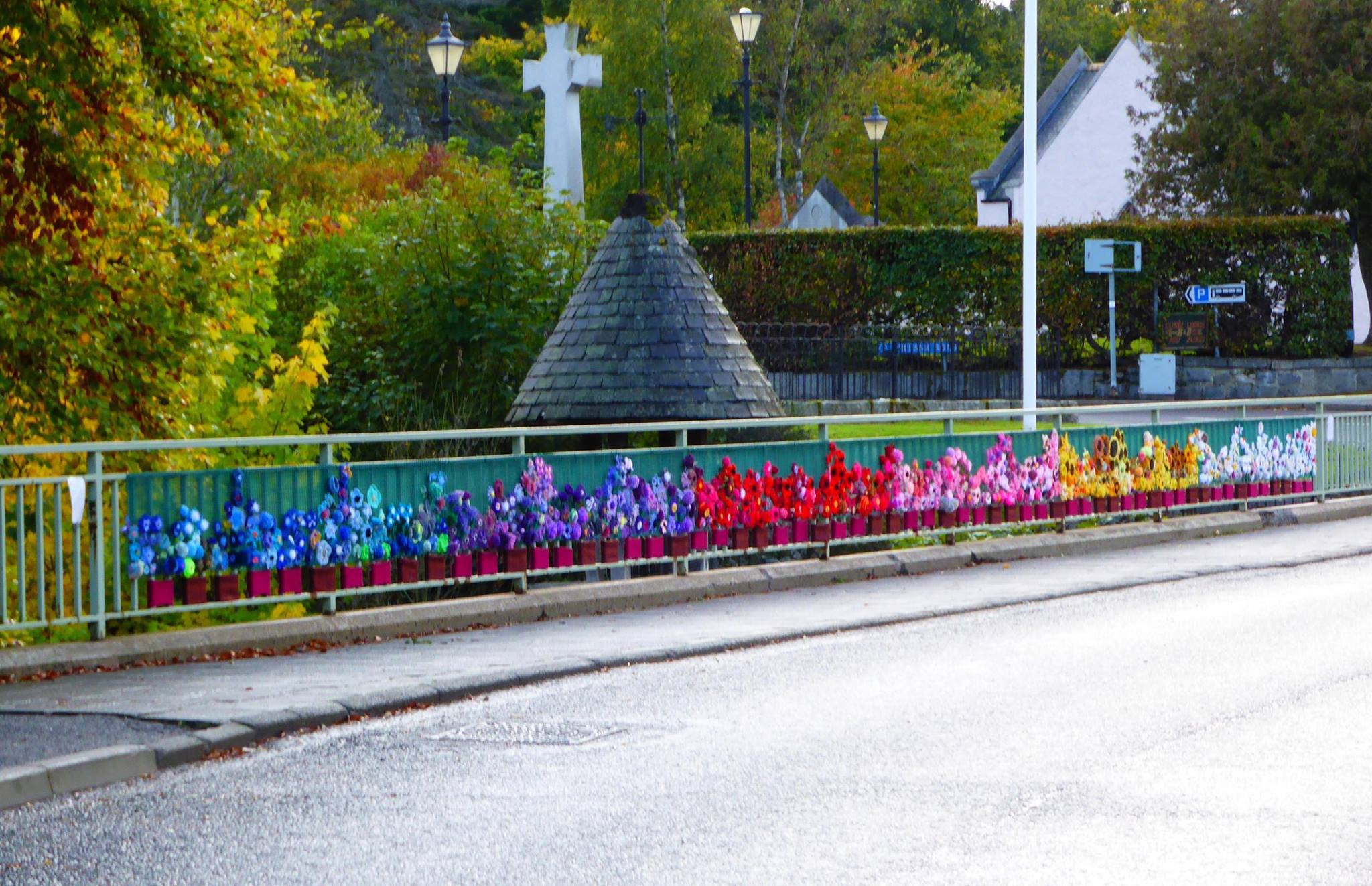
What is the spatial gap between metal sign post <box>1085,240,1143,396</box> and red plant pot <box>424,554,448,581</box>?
938 inches

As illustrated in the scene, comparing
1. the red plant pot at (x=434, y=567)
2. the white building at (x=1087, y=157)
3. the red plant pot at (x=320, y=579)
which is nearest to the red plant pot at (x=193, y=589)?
the red plant pot at (x=320, y=579)

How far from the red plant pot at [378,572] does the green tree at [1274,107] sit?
31.3 meters

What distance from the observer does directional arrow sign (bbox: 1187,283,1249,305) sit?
3478cm

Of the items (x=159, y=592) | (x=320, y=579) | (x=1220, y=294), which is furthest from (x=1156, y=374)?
(x=159, y=592)

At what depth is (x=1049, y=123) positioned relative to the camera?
63.7 metres

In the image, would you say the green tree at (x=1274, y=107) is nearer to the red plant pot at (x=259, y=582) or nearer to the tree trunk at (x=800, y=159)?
the tree trunk at (x=800, y=159)

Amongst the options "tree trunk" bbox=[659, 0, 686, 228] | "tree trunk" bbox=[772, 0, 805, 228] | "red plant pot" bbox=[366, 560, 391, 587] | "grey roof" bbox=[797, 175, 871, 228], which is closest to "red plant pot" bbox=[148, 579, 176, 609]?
"red plant pot" bbox=[366, 560, 391, 587]

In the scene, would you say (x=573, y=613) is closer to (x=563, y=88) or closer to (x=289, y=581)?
(x=289, y=581)

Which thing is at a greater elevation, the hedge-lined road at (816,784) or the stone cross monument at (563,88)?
the stone cross monument at (563,88)

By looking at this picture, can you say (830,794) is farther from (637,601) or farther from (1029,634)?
(637,601)

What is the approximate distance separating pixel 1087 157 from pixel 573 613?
49210 millimetres

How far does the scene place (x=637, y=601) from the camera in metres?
13.5

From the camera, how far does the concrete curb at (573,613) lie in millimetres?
8000

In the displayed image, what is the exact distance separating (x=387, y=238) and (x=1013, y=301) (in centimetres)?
1809
